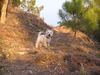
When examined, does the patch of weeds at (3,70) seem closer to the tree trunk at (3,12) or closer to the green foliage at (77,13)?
the tree trunk at (3,12)

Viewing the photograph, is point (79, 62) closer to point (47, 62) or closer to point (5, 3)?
point (47, 62)

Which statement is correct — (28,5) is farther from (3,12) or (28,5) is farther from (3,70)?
(3,70)

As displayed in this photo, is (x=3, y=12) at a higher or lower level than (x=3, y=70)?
higher

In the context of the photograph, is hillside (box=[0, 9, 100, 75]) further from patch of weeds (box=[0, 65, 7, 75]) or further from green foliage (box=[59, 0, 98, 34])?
green foliage (box=[59, 0, 98, 34])

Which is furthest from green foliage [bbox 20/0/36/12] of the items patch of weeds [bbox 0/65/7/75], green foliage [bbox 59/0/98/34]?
patch of weeds [bbox 0/65/7/75]

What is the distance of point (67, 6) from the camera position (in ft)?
76.4

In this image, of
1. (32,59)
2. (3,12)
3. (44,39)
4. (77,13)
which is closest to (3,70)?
(32,59)

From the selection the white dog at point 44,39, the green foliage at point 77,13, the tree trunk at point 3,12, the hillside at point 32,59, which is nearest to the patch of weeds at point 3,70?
the hillside at point 32,59

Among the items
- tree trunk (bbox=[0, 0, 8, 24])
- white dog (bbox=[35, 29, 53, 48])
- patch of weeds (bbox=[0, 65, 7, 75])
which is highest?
tree trunk (bbox=[0, 0, 8, 24])

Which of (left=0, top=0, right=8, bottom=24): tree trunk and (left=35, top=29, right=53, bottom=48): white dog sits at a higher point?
(left=0, top=0, right=8, bottom=24): tree trunk

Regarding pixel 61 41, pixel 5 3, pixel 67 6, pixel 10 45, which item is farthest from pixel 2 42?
pixel 67 6

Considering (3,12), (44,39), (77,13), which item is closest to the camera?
(44,39)

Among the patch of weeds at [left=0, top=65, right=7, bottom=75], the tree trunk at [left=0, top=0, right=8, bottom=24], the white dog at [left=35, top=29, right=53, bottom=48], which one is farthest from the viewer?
the tree trunk at [left=0, top=0, right=8, bottom=24]

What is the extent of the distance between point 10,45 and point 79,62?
388 centimetres
